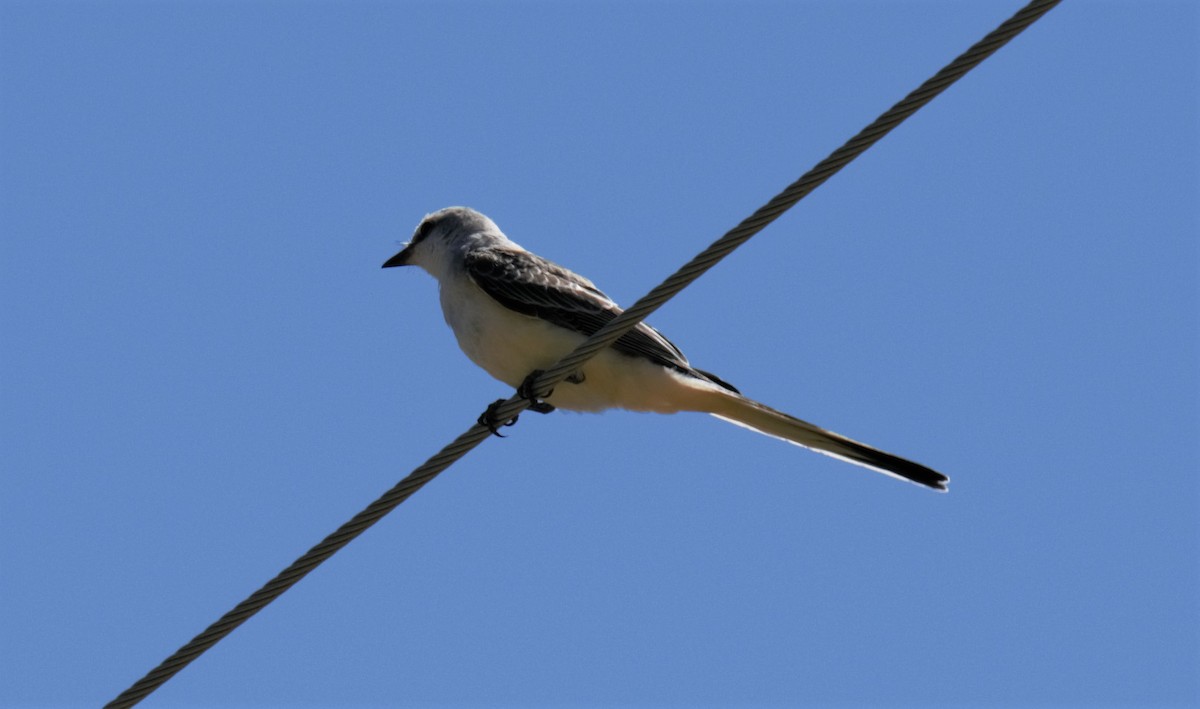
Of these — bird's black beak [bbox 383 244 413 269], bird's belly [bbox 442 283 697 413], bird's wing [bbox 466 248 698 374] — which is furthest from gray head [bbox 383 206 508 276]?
bird's belly [bbox 442 283 697 413]

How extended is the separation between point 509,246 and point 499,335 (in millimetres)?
1097

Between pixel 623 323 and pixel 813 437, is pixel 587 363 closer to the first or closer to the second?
pixel 813 437

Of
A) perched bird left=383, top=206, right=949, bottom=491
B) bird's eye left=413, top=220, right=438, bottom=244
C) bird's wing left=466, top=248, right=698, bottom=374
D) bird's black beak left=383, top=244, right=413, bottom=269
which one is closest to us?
perched bird left=383, top=206, right=949, bottom=491

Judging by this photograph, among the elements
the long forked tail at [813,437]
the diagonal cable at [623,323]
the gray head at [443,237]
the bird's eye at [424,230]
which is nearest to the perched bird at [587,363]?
the long forked tail at [813,437]

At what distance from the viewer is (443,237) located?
884 cm

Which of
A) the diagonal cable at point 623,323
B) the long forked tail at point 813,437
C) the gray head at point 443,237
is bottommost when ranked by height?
the diagonal cable at point 623,323

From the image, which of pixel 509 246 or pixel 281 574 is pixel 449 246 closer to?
pixel 509 246

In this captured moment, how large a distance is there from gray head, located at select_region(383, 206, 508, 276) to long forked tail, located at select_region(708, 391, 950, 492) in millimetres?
1984

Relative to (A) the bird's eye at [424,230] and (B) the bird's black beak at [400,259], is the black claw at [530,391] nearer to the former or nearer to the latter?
(A) the bird's eye at [424,230]

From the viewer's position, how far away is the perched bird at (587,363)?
23.9 ft

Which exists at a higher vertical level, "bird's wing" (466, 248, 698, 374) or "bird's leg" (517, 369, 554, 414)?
"bird's wing" (466, 248, 698, 374)

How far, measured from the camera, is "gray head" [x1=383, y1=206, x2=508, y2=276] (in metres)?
8.56

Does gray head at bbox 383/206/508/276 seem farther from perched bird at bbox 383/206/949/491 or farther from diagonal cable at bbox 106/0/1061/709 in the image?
diagonal cable at bbox 106/0/1061/709

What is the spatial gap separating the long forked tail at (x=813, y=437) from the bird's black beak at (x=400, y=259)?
2723mm
